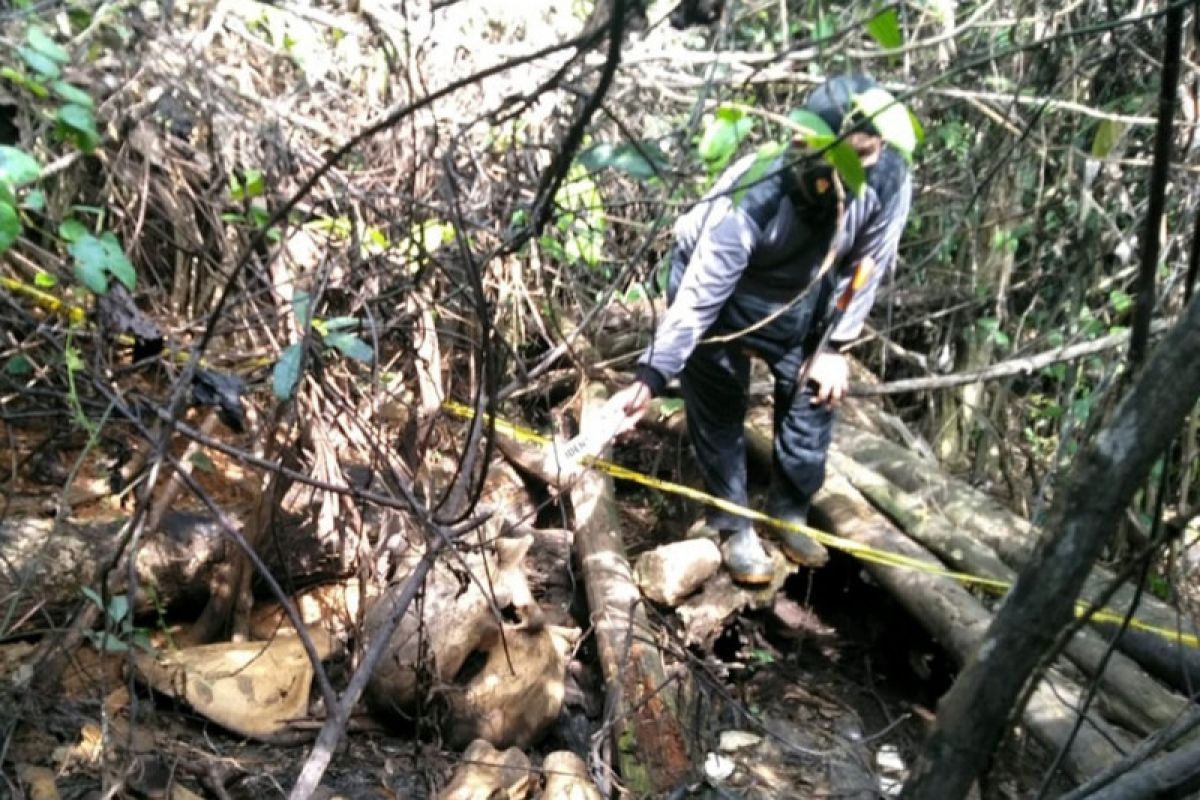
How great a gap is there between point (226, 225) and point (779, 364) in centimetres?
207

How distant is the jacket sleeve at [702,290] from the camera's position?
3.69 m

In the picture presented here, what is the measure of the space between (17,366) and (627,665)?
2.00 meters

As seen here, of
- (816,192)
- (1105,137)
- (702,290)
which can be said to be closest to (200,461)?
(702,290)

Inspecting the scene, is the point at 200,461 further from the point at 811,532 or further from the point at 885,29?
the point at 885,29

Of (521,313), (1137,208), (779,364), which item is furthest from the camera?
(1137,208)

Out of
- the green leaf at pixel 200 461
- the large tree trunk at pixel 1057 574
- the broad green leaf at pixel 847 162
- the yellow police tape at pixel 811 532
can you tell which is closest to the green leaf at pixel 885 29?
the broad green leaf at pixel 847 162

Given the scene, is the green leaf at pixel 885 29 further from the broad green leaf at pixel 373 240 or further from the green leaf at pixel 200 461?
the green leaf at pixel 200 461

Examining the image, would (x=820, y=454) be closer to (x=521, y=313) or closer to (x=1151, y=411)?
(x=521, y=313)

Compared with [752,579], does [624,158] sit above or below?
above

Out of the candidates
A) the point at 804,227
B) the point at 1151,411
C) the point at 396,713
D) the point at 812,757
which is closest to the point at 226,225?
the point at 396,713

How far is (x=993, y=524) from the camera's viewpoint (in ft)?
14.2

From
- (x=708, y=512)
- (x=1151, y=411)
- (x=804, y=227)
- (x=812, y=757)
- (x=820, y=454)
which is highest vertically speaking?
(x=1151, y=411)

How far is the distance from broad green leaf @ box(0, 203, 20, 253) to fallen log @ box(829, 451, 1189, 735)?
2342mm

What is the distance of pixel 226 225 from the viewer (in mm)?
3791
